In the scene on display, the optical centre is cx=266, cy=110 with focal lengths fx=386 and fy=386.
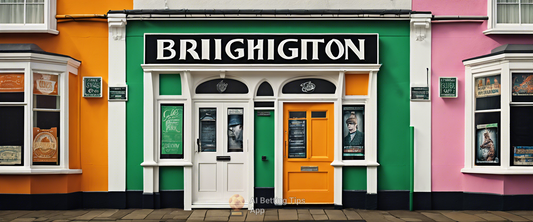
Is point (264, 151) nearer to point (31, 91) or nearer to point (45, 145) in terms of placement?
point (45, 145)

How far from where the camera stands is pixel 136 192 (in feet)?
25.5

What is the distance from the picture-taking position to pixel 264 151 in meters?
7.84

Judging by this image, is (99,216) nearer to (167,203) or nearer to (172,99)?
(167,203)

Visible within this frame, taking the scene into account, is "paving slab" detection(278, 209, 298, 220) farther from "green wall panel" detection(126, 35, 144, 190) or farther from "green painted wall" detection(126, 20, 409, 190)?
"green wall panel" detection(126, 35, 144, 190)

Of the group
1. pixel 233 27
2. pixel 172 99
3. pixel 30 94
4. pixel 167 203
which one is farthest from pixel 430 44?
pixel 30 94

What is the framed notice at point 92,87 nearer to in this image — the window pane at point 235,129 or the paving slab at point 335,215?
the window pane at point 235,129

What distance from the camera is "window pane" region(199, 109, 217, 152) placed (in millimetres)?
7895

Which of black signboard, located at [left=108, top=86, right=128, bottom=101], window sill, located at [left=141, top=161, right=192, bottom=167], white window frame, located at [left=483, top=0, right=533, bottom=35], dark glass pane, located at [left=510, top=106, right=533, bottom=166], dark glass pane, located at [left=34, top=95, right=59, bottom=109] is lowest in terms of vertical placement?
window sill, located at [left=141, top=161, right=192, bottom=167]

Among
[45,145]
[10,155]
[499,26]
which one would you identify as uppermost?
[499,26]

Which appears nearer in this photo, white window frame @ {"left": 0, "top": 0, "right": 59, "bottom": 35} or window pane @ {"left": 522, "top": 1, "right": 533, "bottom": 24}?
white window frame @ {"left": 0, "top": 0, "right": 59, "bottom": 35}

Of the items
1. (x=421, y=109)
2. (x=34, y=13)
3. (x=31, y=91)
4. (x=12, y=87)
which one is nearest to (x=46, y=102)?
(x=31, y=91)

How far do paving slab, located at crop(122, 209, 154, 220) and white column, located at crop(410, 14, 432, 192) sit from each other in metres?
5.29

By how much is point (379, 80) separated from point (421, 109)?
102 centimetres

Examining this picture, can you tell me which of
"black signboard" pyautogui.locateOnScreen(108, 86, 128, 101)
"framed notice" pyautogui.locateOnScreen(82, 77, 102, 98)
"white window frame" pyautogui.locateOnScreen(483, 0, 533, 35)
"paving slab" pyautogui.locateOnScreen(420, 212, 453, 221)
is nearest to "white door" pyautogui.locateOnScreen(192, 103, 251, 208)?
"black signboard" pyautogui.locateOnScreen(108, 86, 128, 101)
